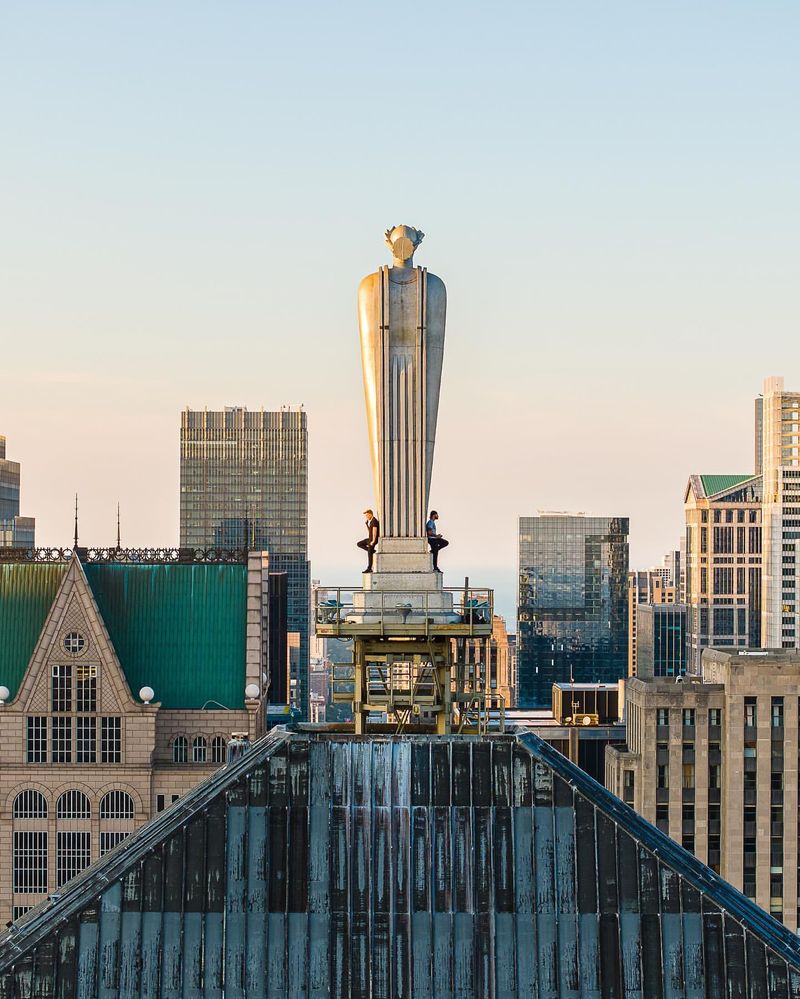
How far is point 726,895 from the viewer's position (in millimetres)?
33000

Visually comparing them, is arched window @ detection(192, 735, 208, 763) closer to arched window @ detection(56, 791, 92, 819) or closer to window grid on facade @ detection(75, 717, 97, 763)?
window grid on facade @ detection(75, 717, 97, 763)

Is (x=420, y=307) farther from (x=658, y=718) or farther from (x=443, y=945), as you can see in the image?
(x=658, y=718)

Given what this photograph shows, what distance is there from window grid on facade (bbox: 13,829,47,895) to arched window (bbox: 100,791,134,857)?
430cm

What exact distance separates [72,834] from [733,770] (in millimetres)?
51809

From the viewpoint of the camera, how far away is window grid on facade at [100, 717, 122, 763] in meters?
118

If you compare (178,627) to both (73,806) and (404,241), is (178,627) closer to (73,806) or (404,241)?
(73,806)

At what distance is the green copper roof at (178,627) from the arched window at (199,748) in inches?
95.7

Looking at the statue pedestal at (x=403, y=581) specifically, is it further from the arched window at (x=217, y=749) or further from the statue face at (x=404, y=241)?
the arched window at (x=217, y=749)

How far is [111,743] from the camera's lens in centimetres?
11800

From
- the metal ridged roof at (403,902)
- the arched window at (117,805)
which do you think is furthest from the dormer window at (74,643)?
the metal ridged roof at (403,902)

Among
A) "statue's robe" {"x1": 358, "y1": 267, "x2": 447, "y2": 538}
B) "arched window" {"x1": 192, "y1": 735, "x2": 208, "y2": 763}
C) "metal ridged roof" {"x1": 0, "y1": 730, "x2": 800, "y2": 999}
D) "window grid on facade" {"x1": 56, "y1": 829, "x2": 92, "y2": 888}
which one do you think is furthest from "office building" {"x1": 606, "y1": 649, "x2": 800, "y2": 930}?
"metal ridged roof" {"x1": 0, "y1": 730, "x2": 800, "y2": 999}

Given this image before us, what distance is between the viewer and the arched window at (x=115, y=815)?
383 feet

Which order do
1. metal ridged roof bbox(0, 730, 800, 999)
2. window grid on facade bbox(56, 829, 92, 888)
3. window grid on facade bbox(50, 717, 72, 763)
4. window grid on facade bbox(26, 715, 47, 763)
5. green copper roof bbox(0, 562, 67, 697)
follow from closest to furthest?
metal ridged roof bbox(0, 730, 800, 999) < window grid on facade bbox(56, 829, 92, 888) < window grid on facade bbox(26, 715, 47, 763) < window grid on facade bbox(50, 717, 72, 763) < green copper roof bbox(0, 562, 67, 697)

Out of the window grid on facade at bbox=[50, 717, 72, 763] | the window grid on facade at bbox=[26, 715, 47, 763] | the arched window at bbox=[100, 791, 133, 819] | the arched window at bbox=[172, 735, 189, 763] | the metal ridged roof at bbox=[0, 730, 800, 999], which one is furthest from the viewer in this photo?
the arched window at bbox=[172, 735, 189, 763]
